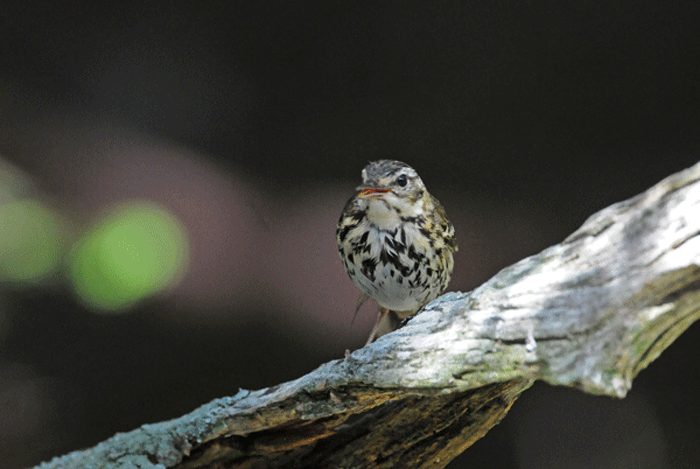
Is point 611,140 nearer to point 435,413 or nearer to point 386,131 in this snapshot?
point 386,131

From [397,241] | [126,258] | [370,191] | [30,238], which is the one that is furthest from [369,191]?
[30,238]

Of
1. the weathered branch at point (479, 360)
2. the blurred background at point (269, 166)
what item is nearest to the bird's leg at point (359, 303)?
the blurred background at point (269, 166)

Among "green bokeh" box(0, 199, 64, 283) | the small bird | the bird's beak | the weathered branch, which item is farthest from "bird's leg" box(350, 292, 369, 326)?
"green bokeh" box(0, 199, 64, 283)

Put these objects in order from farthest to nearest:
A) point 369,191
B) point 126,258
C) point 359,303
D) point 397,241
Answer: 1. point 359,303
2. point 126,258
3. point 397,241
4. point 369,191

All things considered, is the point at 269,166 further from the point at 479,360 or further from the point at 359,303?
the point at 479,360

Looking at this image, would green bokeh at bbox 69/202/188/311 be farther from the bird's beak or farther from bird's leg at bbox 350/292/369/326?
the bird's beak

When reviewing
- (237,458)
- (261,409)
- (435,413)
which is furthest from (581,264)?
(237,458)

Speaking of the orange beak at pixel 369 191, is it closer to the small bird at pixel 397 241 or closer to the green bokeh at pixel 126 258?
the small bird at pixel 397 241

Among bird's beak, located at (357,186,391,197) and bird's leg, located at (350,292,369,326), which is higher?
bird's beak, located at (357,186,391,197)
